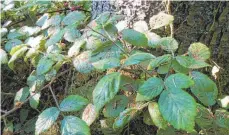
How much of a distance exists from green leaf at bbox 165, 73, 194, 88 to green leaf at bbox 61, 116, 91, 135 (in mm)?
223

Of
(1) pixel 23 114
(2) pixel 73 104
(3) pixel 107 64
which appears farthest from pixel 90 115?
(1) pixel 23 114

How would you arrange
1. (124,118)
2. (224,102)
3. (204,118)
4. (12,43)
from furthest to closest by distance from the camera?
(12,43)
(224,102)
(204,118)
(124,118)

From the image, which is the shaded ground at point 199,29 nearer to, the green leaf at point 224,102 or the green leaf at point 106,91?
the green leaf at point 224,102

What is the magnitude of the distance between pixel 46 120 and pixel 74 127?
0.27 ft

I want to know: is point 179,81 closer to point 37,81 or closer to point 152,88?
point 152,88

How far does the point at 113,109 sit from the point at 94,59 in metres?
0.15

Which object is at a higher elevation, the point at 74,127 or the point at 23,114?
the point at 74,127

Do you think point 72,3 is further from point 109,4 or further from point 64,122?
point 64,122

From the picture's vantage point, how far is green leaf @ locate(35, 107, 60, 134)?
798 millimetres

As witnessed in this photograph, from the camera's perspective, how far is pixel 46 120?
810mm

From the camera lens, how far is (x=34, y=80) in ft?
3.45

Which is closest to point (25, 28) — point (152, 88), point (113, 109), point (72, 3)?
point (72, 3)

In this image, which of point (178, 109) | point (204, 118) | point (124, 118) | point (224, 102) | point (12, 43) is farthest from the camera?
point (12, 43)

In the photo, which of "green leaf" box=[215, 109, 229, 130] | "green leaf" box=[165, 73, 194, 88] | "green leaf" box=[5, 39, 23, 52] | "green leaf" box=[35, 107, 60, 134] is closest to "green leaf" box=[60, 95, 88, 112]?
"green leaf" box=[35, 107, 60, 134]
